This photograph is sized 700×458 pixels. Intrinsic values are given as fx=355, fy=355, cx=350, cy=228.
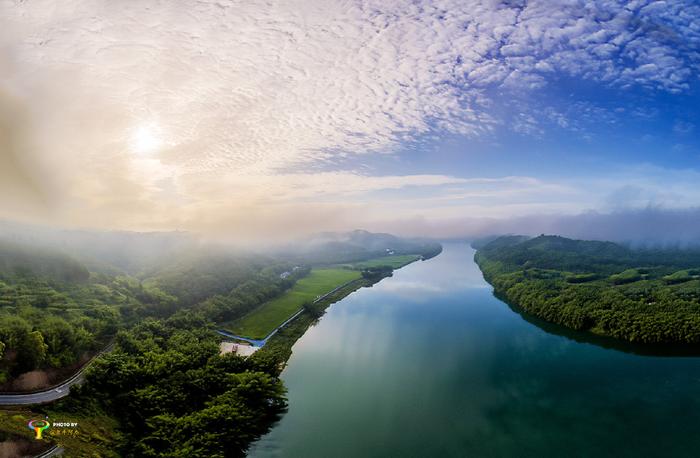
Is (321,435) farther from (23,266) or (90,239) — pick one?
(90,239)

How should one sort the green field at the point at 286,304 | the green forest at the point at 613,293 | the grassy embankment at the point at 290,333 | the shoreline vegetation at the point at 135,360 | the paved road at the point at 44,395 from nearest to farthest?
the shoreline vegetation at the point at 135,360 < the paved road at the point at 44,395 < the grassy embankment at the point at 290,333 < the green forest at the point at 613,293 < the green field at the point at 286,304

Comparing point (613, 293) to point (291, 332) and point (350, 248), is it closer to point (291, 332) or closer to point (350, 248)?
point (291, 332)

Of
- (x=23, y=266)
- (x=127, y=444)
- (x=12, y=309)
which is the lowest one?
(x=127, y=444)

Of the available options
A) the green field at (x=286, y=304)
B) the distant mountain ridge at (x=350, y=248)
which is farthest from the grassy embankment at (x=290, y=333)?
the distant mountain ridge at (x=350, y=248)

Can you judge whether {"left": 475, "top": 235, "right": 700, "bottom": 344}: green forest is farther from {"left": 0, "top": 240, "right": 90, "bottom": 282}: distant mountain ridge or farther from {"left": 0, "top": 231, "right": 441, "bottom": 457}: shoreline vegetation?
{"left": 0, "top": 240, "right": 90, "bottom": 282}: distant mountain ridge

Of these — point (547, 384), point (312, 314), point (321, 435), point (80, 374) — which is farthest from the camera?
point (312, 314)

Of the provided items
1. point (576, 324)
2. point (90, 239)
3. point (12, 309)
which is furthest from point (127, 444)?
point (90, 239)

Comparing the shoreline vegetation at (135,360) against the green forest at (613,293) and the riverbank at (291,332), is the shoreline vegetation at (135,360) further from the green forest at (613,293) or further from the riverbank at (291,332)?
the green forest at (613,293)
